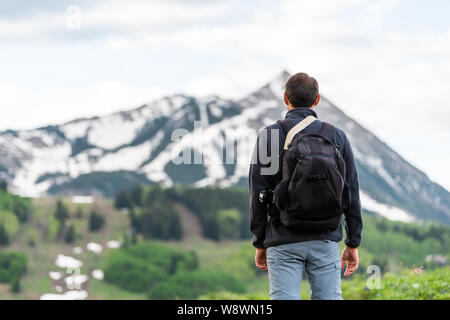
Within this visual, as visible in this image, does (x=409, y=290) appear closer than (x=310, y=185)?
No

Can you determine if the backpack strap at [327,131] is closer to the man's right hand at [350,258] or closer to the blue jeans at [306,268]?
the blue jeans at [306,268]

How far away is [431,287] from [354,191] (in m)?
5.95

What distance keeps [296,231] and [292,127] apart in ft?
2.81

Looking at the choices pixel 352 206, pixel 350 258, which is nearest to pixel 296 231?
pixel 352 206

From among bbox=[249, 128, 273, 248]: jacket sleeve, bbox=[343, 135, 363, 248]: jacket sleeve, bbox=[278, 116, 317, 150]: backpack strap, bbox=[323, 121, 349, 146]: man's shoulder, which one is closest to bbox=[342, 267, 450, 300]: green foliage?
bbox=[343, 135, 363, 248]: jacket sleeve

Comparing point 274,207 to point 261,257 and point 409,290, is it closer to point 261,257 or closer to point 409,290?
point 261,257

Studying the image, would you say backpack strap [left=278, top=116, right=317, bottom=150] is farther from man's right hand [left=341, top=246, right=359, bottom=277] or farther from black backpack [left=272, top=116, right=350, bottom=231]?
man's right hand [left=341, top=246, right=359, bottom=277]

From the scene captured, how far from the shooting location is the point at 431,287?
10133 millimetres

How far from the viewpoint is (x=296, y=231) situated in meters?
4.80

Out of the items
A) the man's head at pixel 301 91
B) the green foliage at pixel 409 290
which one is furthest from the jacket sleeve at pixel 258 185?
the green foliage at pixel 409 290

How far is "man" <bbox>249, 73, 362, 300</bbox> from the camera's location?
15.7ft

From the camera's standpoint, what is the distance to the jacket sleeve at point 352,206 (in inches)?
197
